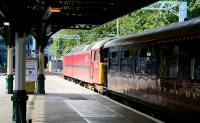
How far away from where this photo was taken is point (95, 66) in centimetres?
2911

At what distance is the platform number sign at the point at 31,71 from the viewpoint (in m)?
25.5

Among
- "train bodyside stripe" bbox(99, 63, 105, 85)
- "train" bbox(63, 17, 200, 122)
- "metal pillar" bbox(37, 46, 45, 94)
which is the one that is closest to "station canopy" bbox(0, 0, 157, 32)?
"train" bbox(63, 17, 200, 122)

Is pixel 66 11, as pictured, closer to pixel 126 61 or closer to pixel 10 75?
pixel 10 75

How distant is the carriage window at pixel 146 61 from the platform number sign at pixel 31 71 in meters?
8.12

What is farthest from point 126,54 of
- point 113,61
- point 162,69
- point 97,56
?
point 97,56

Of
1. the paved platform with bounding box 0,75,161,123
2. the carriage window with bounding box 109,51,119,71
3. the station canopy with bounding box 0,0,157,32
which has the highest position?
the station canopy with bounding box 0,0,157,32

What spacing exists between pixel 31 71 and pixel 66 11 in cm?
362

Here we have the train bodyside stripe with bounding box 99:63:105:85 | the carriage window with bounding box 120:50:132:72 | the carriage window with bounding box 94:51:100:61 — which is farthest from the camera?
the carriage window with bounding box 94:51:100:61

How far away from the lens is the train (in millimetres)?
12797

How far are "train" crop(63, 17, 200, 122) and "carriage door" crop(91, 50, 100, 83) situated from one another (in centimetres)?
302

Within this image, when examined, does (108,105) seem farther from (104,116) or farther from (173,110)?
(173,110)

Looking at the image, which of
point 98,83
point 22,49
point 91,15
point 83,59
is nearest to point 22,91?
point 22,49

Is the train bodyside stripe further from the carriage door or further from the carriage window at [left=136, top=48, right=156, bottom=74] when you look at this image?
the carriage window at [left=136, top=48, right=156, bottom=74]

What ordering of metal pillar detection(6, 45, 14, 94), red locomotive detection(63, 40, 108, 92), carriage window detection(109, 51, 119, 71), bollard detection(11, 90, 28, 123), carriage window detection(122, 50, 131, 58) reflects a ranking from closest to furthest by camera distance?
bollard detection(11, 90, 28, 123) → carriage window detection(122, 50, 131, 58) → carriage window detection(109, 51, 119, 71) → metal pillar detection(6, 45, 14, 94) → red locomotive detection(63, 40, 108, 92)
